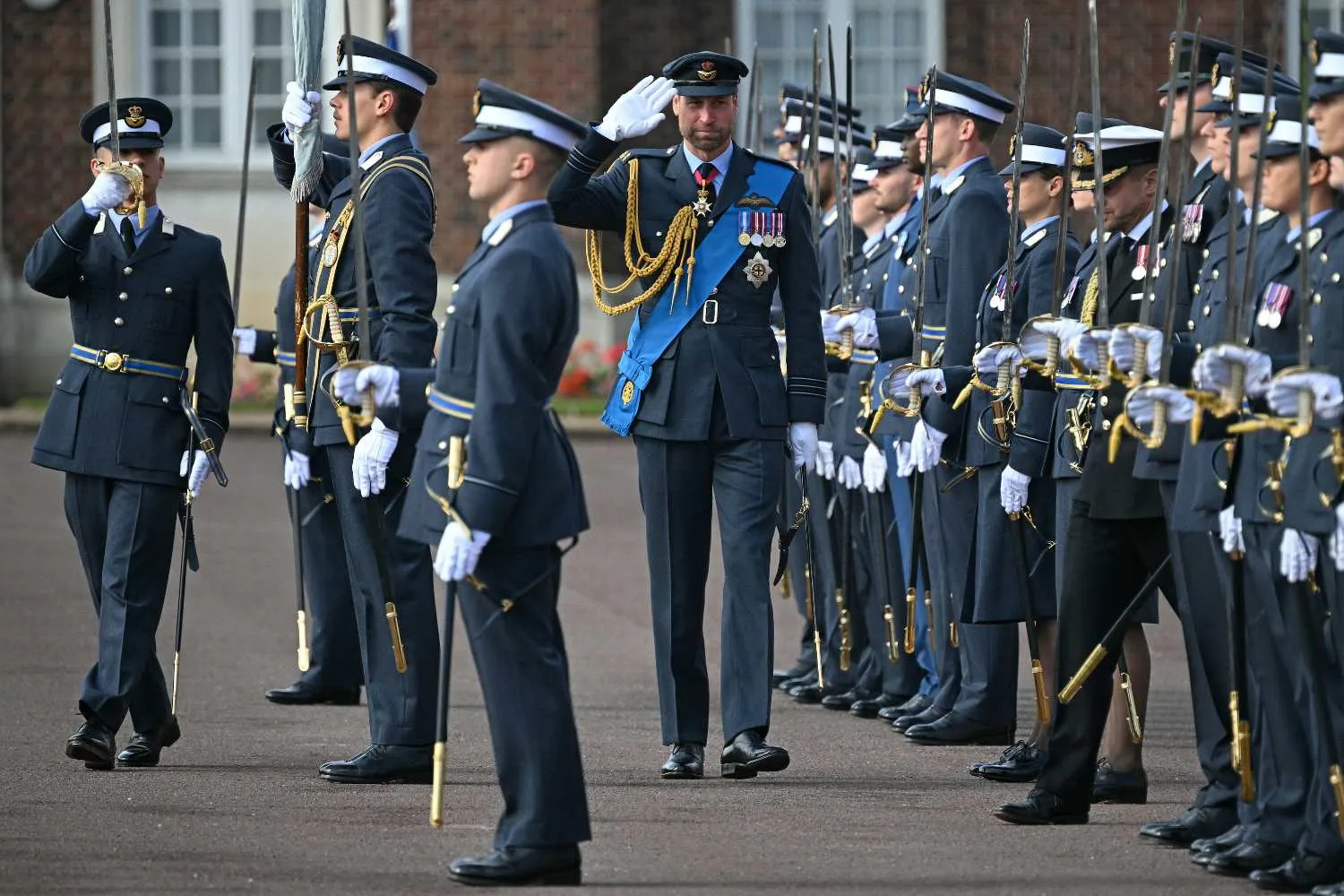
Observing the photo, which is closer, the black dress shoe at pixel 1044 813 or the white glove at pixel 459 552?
the white glove at pixel 459 552

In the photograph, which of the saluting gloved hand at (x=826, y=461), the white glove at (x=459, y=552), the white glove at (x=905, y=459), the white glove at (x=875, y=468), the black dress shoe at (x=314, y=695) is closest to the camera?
the white glove at (x=459, y=552)

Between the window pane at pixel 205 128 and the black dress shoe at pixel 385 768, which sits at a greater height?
the window pane at pixel 205 128

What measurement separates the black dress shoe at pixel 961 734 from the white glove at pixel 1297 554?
2.95 m

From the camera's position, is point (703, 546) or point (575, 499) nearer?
point (575, 499)

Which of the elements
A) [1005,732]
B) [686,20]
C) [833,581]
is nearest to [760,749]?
[1005,732]

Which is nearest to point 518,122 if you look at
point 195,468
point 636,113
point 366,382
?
point 366,382

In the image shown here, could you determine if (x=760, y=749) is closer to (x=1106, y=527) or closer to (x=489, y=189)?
(x=1106, y=527)

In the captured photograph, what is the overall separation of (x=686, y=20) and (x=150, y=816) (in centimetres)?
1606

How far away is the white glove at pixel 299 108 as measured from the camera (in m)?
8.02

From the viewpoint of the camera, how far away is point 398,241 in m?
7.74

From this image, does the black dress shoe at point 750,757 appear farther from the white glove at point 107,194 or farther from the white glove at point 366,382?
the white glove at point 107,194

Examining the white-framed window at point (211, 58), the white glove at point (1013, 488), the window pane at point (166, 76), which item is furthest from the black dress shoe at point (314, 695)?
the window pane at point (166, 76)

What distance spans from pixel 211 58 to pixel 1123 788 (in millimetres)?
16391

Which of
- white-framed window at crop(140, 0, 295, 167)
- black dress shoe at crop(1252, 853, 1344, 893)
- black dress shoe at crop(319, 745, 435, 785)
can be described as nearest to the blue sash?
black dress shoe at crop(319, 745, 435, 785)
